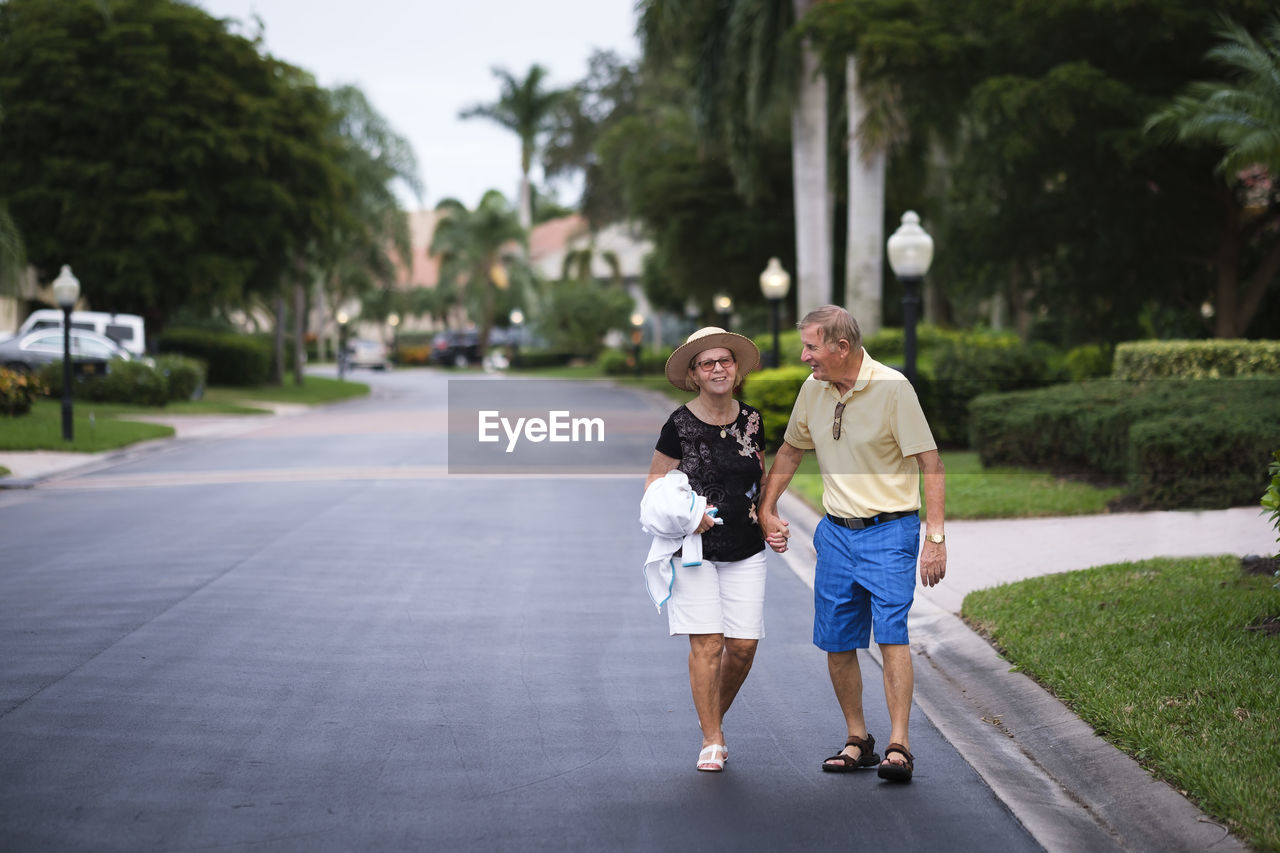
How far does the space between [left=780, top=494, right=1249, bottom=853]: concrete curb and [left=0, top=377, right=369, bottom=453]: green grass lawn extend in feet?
59.6

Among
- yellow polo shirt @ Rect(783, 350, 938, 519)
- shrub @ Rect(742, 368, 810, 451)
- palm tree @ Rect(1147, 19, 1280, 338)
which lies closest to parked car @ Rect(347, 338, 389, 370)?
palm tree @ Rect(1147, 19, 1280, 338)

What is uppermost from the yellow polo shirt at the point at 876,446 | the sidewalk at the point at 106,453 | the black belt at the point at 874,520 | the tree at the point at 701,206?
the tree at the point at 701,206

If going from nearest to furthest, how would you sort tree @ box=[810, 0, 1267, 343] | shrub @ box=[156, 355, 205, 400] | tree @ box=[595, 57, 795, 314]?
1. tree @ box=[810, 0, 1267, 343]
2. shrub @ box=[156, 355, 205, 400]
3. tree @ box=[595, 57, 795, 314]

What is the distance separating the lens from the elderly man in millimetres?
5551

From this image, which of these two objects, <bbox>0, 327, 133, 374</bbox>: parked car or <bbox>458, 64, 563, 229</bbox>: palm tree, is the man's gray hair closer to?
<bbox>0, 327, 133, 374</bbox>: parked car

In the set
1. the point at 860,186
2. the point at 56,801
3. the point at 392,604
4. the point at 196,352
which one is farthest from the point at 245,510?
the point at 196,352

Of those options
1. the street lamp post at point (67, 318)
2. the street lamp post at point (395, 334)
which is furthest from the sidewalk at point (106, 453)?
the street lamp post at point (395, 334)

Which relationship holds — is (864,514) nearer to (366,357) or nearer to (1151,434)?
(1151,434)

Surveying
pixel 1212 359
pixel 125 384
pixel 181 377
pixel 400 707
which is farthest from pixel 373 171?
pixel 400 707

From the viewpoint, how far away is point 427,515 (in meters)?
14.6

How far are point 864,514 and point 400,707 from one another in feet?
8.46

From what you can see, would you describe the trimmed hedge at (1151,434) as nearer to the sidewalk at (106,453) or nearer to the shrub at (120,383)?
the sidewalk at (106,453)

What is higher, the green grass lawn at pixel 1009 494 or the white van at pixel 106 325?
the white van at pixel 106 325

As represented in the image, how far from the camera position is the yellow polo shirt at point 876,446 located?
557cm
